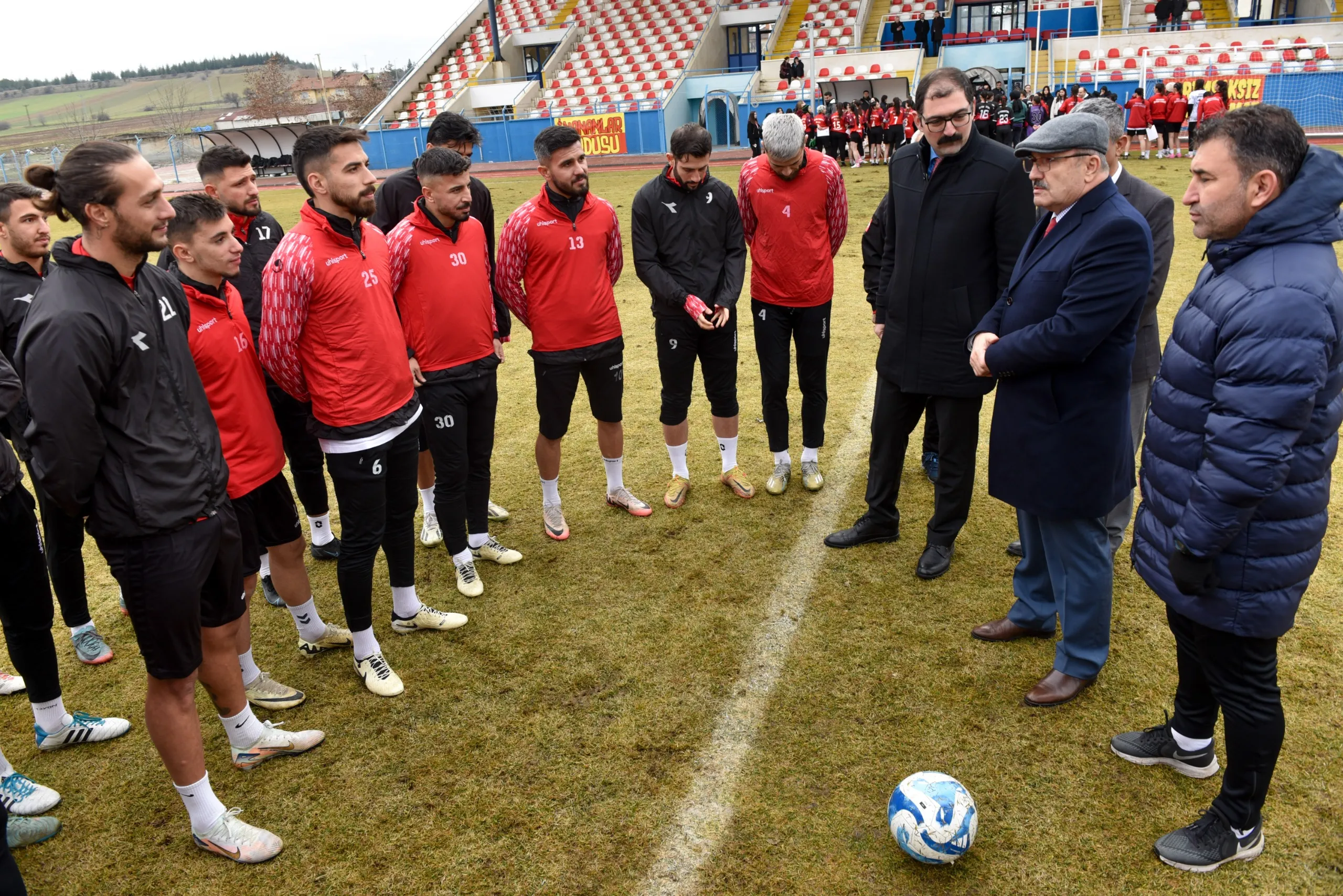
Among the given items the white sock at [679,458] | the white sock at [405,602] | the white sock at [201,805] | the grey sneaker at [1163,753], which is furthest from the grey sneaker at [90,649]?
the grey sneaker at [1163,753]

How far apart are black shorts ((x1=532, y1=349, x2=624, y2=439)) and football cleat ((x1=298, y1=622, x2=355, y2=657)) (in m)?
1.60

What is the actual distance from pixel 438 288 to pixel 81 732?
249 cm

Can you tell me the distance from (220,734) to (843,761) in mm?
2608

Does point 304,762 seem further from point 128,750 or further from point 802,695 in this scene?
point 802,695

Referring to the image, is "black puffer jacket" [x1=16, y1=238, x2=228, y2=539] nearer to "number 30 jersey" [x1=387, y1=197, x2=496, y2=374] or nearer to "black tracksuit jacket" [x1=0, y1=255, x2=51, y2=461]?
"black tracksuit jacket" [x1=0, y1=255, x2=51, y2=461]

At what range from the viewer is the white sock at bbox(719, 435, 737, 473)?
5.75 m

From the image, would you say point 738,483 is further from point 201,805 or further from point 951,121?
point 201,805

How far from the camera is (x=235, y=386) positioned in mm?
3527

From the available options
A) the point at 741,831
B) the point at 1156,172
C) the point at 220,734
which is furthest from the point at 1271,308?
the point at 1156,172

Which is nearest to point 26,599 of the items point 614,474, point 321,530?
point 321,530

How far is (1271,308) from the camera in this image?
93.5 inches

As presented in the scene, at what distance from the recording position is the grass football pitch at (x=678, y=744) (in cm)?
284

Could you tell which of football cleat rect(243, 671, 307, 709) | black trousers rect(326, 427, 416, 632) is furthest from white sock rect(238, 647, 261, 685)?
black trousers rect(326, 427, 416, 632)

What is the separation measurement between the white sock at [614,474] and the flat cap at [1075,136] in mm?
3120
